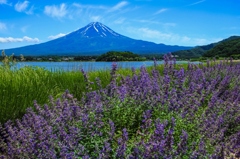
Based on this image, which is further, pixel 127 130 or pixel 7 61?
pixel 7 61

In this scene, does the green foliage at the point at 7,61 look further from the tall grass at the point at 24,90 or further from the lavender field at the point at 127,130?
the lavender field at the point at 127,130

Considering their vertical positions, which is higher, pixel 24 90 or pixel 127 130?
pixel 24 90

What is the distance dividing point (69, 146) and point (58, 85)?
15.5 ft

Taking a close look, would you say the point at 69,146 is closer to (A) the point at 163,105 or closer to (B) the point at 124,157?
(B) the point at 124,157

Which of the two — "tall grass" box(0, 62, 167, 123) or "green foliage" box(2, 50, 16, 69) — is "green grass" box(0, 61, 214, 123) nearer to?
"tall grass" box(0, 62, 167, 123)

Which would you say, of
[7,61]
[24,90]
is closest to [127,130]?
[24,90]

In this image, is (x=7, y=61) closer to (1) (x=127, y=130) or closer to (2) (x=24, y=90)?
(2) (x=24, y=90)

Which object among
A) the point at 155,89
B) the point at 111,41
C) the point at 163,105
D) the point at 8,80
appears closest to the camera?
the point at 163,105

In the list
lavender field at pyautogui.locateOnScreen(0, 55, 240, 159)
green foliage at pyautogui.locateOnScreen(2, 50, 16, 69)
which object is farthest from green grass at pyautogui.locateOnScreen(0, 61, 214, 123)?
green foliage at pyautogui.locateOnScreen(2, 50, 16, 69)

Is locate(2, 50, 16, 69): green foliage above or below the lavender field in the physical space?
above

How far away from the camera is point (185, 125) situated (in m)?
4.10

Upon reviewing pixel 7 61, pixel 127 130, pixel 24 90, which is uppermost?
pixel 7 61

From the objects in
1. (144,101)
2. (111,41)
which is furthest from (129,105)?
(111,41)

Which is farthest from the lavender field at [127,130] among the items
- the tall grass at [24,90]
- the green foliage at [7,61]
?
the green foliage at [7,61]
